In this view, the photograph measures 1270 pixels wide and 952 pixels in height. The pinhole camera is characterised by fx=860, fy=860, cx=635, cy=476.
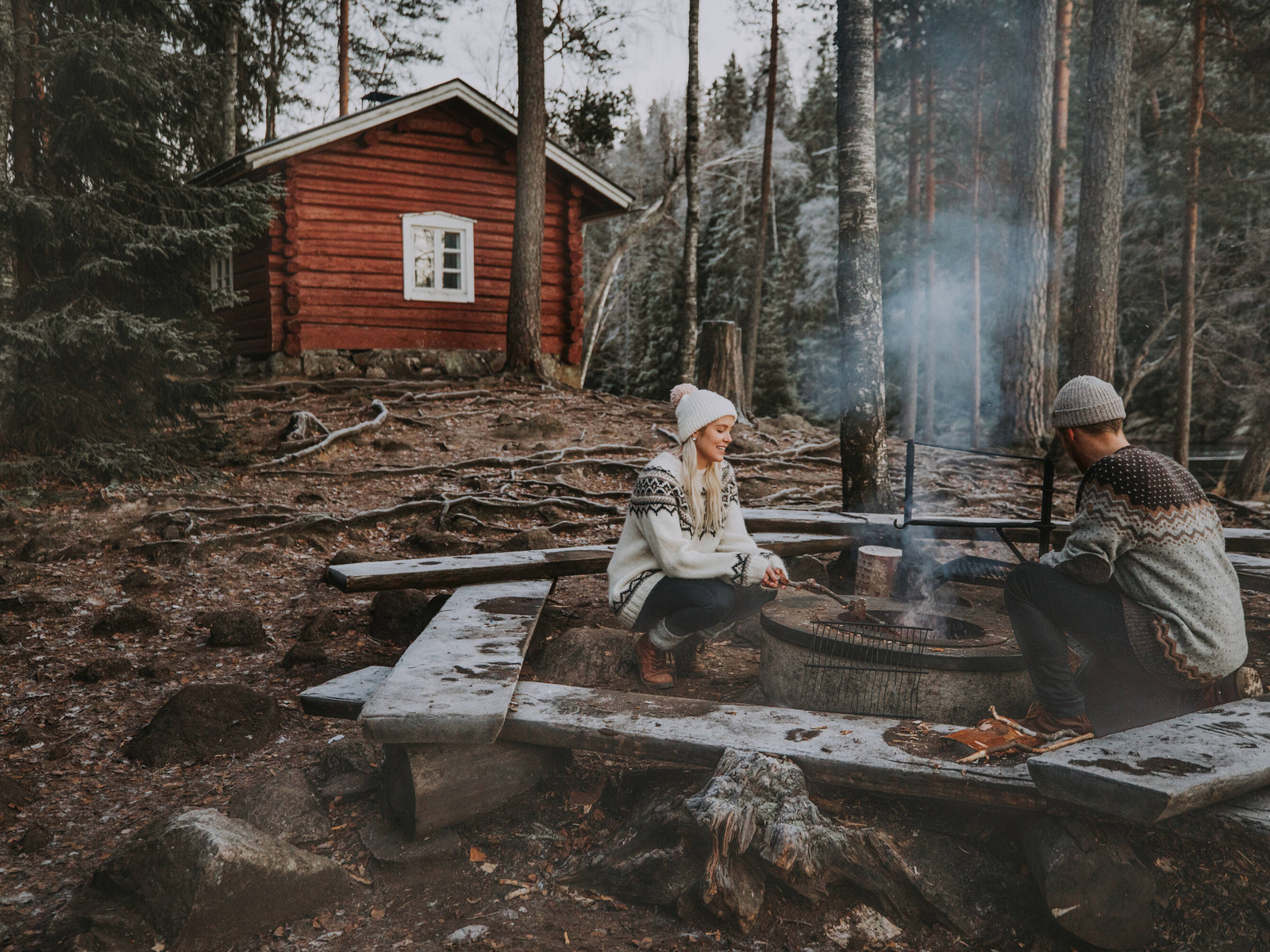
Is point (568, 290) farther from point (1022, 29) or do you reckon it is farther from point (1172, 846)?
point (1172, 846)

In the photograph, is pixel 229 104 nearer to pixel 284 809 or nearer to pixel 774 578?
pixel 774 578

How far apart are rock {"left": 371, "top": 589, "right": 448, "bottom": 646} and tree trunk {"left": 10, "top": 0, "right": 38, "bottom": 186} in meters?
5.67

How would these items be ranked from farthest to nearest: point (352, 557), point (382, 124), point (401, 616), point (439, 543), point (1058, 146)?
point (1058, 146) < point (382, 124) < point (439, 543) < point (352, 557) < point (401, 616)

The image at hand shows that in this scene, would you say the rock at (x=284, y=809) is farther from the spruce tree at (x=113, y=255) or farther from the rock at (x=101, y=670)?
the spruce tree at (x=113, y=255)

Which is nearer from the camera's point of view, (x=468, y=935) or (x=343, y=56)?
(x=468, y=935)

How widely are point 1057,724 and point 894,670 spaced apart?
0.63m

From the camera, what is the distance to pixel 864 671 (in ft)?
11.7

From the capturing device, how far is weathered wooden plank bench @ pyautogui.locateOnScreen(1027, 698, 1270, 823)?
2.31m

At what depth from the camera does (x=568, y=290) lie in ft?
53.9

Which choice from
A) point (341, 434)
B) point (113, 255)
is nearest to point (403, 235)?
point (341, 434)

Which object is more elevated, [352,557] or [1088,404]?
[1088,404]

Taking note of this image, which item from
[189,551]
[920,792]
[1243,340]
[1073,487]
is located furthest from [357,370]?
[1243,340]

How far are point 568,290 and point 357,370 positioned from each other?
4288 millimetres

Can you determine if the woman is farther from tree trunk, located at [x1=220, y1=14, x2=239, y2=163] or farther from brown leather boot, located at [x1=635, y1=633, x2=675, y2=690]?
tree trunk, located at [x1=220, y1=14, x2=239, y2=163]
